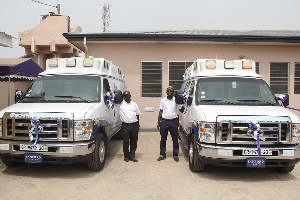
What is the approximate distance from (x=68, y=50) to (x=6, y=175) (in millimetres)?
19572

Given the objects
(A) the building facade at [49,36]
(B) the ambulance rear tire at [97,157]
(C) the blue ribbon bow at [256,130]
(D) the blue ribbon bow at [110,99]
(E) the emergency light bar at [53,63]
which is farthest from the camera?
(A) the building facade at [49,36]

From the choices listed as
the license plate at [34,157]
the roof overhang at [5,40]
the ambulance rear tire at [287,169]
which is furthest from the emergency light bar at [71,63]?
the ambulance rear tire at [287,169]

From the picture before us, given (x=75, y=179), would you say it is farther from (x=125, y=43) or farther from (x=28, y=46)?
(x=28, y=46)

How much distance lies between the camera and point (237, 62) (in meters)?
6.91

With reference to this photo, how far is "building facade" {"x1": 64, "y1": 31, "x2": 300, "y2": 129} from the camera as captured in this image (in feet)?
38.7

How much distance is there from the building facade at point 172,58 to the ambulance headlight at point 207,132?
6.52 metres

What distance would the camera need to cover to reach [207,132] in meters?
5.24

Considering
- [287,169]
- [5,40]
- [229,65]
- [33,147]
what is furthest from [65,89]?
[5,40]

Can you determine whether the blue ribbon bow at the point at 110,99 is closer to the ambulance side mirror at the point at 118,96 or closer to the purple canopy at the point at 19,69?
the ambulance side mirror at the point at 118,96

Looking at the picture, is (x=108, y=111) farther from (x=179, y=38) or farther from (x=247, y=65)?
(x=179, y=38)

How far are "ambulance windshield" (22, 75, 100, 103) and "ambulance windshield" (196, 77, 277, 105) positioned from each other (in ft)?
8.22

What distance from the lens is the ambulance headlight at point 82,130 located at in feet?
17.4

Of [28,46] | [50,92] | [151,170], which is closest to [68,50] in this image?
[28,46]

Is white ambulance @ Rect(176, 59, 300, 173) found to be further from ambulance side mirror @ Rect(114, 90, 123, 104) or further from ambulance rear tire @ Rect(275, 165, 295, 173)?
ambulance side mirror @ Rect(114, 90, 123, 104)
